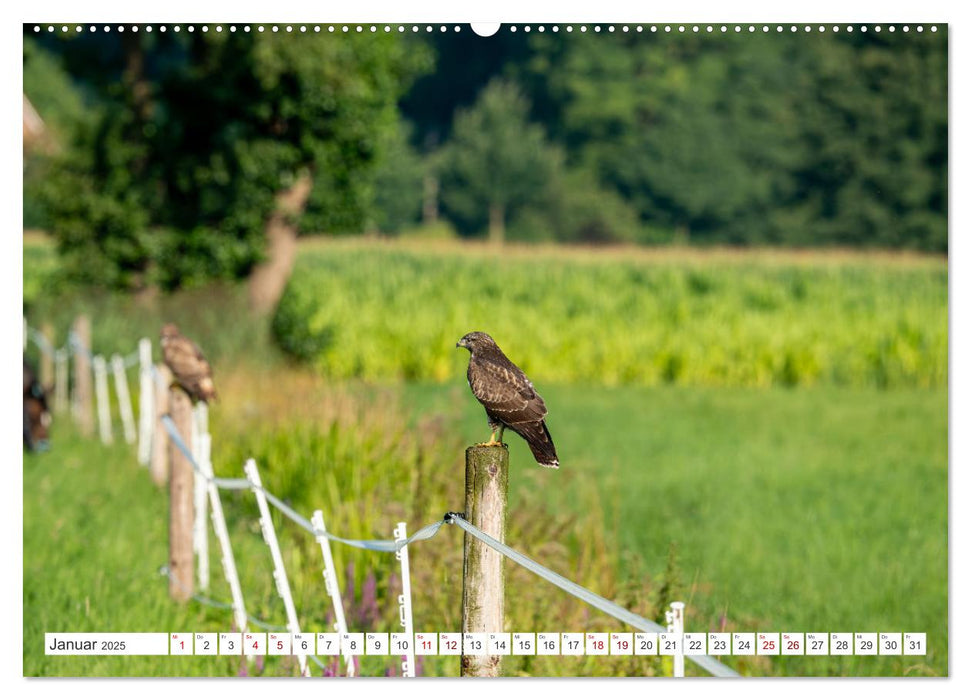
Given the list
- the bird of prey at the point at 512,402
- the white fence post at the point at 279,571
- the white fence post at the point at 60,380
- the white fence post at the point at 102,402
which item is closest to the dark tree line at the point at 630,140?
the white fence post at the point at 60,380

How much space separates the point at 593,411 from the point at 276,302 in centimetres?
534

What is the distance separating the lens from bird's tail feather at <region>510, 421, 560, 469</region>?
4.02m

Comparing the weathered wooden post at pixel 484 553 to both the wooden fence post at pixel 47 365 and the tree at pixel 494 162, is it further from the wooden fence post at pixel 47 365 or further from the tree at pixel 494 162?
the tree at pixel 494 162

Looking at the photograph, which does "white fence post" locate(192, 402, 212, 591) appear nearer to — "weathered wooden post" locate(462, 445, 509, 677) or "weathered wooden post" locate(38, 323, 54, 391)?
"weathered wooden post" locate(462, 445, 509, 677)

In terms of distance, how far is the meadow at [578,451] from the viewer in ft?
23.9

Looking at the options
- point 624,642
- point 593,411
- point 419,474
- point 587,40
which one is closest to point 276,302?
point 593,411

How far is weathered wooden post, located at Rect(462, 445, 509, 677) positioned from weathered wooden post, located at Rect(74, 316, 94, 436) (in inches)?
427

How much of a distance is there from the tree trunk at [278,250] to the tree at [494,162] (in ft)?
62.9

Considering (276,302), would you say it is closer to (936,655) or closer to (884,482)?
(884,482)

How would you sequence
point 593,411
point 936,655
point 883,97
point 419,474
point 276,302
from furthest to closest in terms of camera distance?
point 883,97 < point 276,302 < point 593,411 < point 419,474 < point 936,655

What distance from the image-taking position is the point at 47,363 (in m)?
15.8

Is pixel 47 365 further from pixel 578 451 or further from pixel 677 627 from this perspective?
pixel 677 627

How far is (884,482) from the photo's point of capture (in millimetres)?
12844

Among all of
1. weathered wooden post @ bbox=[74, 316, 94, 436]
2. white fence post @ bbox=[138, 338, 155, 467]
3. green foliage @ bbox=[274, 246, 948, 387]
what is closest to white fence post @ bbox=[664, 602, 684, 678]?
white fence post @ bbox=[138, 338, 155, 467]
